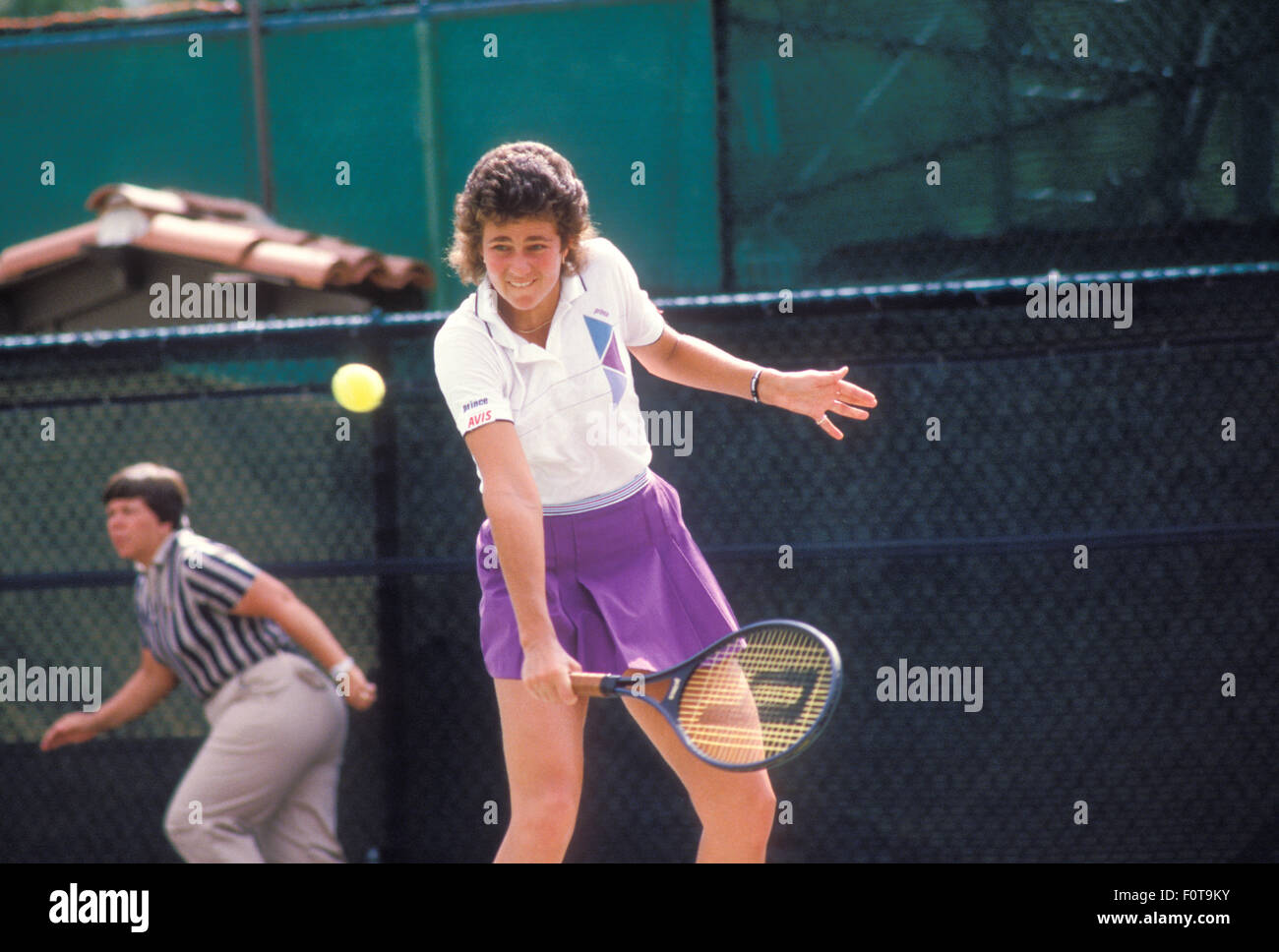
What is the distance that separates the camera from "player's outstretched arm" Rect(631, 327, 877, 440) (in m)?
3.04

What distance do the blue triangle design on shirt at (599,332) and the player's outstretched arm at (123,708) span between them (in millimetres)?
2080

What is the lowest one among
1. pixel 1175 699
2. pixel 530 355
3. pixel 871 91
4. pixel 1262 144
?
pixel 1175 699

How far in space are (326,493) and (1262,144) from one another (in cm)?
384

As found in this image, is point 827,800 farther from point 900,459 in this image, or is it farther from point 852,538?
point 900,459

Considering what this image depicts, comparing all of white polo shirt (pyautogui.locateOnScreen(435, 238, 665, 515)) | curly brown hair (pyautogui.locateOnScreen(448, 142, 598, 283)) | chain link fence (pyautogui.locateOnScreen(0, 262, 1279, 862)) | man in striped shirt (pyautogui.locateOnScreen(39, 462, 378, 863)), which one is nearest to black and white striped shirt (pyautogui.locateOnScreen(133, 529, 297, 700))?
man in striped shirt (pyautogui.locateOnScreen(39, 462, 378, 863))

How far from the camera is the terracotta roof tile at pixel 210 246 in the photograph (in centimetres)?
522

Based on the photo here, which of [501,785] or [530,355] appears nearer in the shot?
[530,355]

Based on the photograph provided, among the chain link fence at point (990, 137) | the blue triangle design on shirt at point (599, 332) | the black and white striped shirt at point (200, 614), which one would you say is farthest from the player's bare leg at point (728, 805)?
the chain link fence at point (990, 137)

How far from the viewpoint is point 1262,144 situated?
5348 millimetres

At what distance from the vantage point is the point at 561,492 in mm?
2895

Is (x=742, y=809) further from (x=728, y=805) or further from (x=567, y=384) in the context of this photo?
(x=567, y=384)

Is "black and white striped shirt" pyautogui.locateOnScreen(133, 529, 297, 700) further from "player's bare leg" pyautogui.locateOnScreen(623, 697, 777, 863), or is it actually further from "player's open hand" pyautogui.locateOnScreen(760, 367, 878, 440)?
"player's open hand" pyautogui.locateOnScreen(760, 367, 878, 440)
